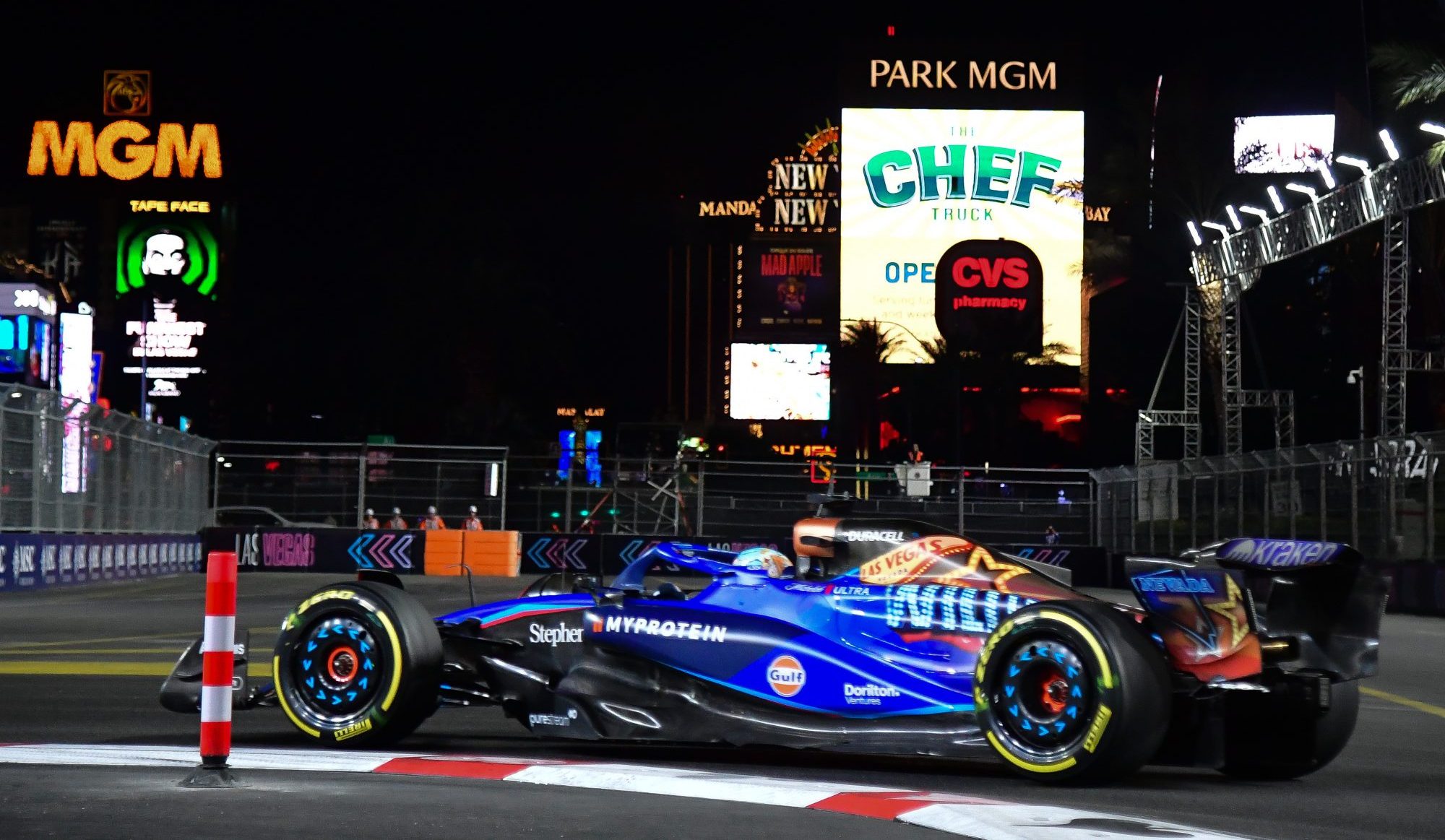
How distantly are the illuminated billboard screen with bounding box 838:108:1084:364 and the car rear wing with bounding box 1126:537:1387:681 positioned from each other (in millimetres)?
54996

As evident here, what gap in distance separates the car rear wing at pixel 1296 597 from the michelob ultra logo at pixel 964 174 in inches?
2182

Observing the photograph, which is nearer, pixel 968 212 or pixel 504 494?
pixel 504 494

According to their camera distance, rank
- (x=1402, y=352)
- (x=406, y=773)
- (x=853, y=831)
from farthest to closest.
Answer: (x=1402, y=352) → (x=406, y=773) → (x=853, y=831)

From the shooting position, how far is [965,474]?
137ft

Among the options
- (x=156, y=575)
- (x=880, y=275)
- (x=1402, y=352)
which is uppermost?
(x=880, y=275)

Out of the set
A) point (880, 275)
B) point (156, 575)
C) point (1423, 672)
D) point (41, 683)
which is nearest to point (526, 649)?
Result: point (41, 683)

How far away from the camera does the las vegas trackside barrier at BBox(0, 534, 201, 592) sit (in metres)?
23.8

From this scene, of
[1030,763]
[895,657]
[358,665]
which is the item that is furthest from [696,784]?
[358,665]

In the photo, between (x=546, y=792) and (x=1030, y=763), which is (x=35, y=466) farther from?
(x=1030, y=763)

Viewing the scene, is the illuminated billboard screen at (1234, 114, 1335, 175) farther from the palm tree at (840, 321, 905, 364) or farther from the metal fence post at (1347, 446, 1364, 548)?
the metal fence post at (1347, 446, 1364, 548)

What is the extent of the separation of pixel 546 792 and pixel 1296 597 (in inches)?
130

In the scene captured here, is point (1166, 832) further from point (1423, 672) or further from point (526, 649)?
point (1423, 672)

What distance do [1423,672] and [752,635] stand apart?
350 inches

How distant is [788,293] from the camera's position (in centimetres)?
10531
